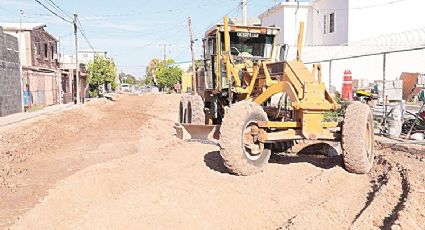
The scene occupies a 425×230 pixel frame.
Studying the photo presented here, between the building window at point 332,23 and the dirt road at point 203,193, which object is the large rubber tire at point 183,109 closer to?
the dirt road at point 203,193

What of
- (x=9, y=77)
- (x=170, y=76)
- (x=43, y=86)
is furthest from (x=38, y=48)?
(x=170, y=76)

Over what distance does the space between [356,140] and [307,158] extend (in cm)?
201

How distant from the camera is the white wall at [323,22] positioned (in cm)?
3156

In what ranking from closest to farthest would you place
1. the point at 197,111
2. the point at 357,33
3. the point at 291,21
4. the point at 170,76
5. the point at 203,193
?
the point at 203,193
the point at 197,111
the point at 357,33
the point at 291,21
the point at 170,76

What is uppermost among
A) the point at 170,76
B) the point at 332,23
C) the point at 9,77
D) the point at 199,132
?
the point at 332,23

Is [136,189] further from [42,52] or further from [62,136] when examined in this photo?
[42,52]

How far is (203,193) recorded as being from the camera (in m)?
A: 6.79

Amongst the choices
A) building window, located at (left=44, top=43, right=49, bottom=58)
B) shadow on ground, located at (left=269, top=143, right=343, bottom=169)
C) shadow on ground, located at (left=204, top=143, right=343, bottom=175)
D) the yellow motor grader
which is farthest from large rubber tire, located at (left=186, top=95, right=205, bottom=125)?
building window, located at (left=44, top=43, right=49, bottom=58)

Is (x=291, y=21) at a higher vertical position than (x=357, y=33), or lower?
higher

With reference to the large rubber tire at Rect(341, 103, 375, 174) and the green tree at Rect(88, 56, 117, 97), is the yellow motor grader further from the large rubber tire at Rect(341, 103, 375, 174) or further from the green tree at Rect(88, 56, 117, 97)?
the green tree at Rect(88, 56, 117, 97)

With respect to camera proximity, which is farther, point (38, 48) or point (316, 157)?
point (38, 48)

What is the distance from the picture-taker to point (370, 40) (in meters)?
28.8

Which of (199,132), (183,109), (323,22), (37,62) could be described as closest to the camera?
(199,132)

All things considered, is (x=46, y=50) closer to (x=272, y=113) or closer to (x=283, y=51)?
(x=283, y=51)
